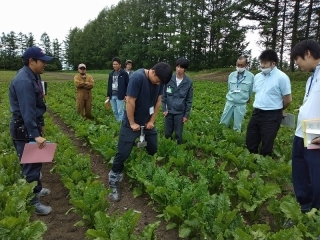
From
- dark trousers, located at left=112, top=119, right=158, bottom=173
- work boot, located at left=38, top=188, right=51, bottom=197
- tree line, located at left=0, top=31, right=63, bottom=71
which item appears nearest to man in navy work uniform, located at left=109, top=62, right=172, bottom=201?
dark trousers, located at left=112, top=119, right=158, bottom=173

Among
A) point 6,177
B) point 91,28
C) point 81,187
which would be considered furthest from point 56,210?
point 91,28

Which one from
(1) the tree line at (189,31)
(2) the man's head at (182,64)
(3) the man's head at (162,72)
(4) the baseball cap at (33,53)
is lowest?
(3) the man's head at (162,72)

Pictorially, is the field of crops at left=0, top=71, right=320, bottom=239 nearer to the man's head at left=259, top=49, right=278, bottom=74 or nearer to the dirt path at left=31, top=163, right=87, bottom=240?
the dirt path at left=31, top=163, right=87, bottom=240

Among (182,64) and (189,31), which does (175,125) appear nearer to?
(182,64)

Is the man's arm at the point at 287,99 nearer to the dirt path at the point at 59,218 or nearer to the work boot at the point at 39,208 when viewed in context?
the dirt path at the point at 59,218

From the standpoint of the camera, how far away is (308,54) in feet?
9.53

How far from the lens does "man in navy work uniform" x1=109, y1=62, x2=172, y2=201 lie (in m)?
3.76

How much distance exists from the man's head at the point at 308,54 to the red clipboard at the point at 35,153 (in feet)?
10.3

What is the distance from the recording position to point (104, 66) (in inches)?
2542

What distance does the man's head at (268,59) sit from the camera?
452 centimetres

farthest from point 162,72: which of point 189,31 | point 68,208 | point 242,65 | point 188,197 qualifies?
point 189,31

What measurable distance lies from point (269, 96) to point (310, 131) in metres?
1.92

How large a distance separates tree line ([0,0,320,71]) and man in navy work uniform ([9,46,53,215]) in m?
27.5

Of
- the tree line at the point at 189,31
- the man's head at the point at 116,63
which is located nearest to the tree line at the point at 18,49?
the tree line at the point at 189,31
